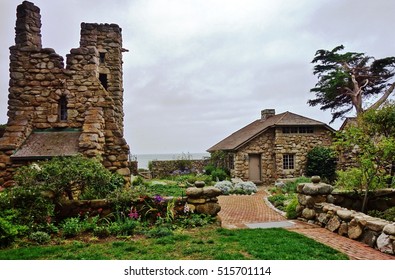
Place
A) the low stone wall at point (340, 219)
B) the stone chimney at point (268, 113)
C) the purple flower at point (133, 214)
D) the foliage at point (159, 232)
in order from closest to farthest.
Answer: the low stone wall at point (340, 219) → the foliage at point (159, 232) → the purple flower at point (133, 214) → the stone chimney at point (268, 113)

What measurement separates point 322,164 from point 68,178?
12726 millimetres

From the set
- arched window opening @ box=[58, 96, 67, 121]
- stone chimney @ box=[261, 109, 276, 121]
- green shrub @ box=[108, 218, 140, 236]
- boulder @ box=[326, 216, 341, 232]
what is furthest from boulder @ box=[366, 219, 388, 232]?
stone chimney @ box=[261, 109, 276, 121]

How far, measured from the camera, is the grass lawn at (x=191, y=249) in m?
3.46

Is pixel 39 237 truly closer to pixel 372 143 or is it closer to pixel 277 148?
pixel 372 143

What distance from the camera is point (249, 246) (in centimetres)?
379

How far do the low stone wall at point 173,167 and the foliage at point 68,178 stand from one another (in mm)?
13103

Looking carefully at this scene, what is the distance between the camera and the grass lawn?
3455mm

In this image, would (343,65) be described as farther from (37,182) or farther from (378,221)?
(37,182)

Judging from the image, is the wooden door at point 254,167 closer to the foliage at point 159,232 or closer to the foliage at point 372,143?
the foliage at point 372,143

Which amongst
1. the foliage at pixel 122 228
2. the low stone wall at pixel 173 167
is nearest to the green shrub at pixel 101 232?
the foliage at pixel 122 228

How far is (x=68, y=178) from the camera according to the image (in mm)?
4895

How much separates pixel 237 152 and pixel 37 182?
36.9 feet

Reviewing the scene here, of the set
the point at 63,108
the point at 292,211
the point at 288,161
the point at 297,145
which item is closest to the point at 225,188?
the point at 288,161
